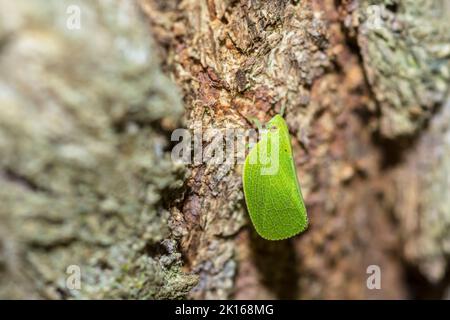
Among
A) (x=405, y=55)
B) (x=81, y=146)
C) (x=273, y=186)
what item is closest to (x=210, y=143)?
(x=273, y=186)

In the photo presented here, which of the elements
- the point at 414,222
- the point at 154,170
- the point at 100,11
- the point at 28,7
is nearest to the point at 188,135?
the point at 154,170

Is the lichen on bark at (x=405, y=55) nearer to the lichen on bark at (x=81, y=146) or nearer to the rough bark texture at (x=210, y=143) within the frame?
the rough bark texture at (x=210, y=143)

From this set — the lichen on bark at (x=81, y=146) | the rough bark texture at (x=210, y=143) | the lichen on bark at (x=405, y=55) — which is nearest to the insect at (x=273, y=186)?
the rough bark texture at (x=210, y=143)

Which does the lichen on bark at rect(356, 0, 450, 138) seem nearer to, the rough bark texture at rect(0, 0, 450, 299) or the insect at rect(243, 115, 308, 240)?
the rough bark texture at rect(0, 0, 450, 299)

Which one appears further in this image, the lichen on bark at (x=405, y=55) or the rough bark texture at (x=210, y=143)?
the lichen on bark at (x=405, y=55)

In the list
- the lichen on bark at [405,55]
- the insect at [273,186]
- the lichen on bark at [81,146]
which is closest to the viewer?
the lichen on bark at [81,146]

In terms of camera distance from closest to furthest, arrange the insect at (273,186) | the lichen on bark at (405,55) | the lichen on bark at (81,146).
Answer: the lichen on bark at (81,146) < the insect at (273,186) < the lichen on bark at (405,55)
